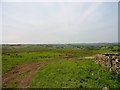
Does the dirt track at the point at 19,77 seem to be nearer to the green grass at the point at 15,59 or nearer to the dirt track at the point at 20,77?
the dirt track at the point at 20,77

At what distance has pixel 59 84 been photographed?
1859 cm

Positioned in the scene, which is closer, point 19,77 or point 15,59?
point 19,77

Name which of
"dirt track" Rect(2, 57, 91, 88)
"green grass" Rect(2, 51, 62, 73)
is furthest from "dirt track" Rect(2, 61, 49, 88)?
"green grass" Rect(2, 51, 62, 73)

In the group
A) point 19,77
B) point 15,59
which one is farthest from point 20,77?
point 15,59

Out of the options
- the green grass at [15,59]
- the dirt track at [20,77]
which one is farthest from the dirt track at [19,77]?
the green grass at [15,59]

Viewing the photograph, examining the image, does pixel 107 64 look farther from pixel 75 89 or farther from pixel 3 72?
pixel 3 72

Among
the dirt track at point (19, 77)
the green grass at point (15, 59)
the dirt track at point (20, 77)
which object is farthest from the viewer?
the green grass at point (15, 59)

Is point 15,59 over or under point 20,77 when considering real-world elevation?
over

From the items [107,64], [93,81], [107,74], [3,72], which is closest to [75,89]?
[93,81]

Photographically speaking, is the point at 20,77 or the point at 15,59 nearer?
the point at 20,77

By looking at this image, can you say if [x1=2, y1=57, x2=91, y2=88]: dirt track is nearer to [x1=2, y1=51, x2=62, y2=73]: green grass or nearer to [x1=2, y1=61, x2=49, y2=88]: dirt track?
[x1=2, y1=61, x2=49, y2=88]: dirt track

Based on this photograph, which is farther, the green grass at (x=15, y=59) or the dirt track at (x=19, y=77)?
the green grass at (x=15, y=59)

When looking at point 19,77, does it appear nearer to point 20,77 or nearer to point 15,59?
point 20,77

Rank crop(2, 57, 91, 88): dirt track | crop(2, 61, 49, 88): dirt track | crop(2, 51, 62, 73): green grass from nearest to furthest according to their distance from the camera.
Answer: crop(2, 57, 91, 88): dirt track < crop(2, 61, 49, 88): dirt track < crop(2, 51, 62, 73): green grass
